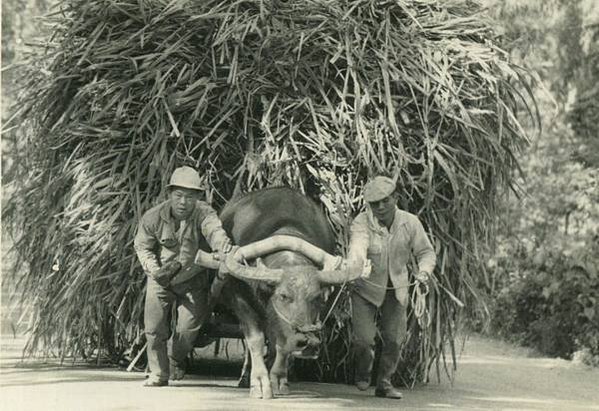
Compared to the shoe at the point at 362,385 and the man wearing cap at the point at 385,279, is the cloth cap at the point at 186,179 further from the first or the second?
the shoe at the point at 362,385

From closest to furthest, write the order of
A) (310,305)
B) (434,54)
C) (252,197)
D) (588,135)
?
(310,305) < (252,197) < (434,54) < (588,135)

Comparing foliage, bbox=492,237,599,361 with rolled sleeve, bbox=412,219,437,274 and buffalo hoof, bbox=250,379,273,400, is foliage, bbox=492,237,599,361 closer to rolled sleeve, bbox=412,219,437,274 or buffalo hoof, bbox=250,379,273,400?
rolled sleeve, bbox=412,219,437,274

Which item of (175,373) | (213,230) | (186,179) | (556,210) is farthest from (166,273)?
(556,210)

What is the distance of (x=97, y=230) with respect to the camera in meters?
8.95

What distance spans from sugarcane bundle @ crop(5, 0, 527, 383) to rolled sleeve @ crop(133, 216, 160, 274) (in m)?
0.57

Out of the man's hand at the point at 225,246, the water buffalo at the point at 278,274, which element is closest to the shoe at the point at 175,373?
the water buffalo at the point at 278,274

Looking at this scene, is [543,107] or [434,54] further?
[543,107]

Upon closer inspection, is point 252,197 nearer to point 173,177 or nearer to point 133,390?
point 173,177

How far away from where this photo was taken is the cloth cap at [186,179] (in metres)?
8.08

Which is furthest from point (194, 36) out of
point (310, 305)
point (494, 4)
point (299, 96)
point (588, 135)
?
point (494, 4)

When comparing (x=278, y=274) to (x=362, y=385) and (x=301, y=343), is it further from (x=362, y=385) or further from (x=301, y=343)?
(x=362, y=385)

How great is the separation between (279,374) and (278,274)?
2.61 ft

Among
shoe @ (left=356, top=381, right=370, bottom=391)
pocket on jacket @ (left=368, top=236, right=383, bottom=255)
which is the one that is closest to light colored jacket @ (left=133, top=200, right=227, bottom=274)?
pocket on jacket @ (left=368, top=236, right=383, bottom=255)

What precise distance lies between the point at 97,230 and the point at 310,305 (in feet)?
7.14
